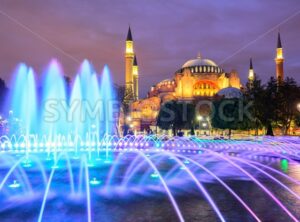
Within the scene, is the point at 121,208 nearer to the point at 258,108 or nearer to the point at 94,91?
the point at 94,91

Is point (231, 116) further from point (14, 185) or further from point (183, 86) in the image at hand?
point (183, 86)

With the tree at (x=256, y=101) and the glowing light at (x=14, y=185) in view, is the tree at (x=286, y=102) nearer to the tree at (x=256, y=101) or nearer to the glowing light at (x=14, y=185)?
the tree at (x=256, y=101)

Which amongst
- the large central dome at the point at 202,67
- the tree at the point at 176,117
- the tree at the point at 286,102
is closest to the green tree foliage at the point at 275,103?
the tree at the point at 286,102

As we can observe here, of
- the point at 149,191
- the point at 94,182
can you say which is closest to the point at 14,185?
the point at 94,182

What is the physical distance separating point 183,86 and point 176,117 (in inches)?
1357

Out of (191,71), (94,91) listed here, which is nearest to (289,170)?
(94,91)

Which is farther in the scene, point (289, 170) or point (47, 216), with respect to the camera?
point (289, 170)

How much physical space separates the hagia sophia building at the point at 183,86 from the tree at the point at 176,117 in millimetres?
20343

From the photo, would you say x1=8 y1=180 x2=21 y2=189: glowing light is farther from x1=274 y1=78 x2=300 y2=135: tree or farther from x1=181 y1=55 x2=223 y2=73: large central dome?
x1=181 y1=55 x2=223 y2=73: large central dome

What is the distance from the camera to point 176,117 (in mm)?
51875

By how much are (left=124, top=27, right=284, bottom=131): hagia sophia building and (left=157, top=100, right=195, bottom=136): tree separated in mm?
20343

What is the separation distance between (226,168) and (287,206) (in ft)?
20.5

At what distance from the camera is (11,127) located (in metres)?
40.1

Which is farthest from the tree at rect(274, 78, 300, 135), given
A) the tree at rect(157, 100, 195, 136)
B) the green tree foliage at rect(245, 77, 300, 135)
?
the tree at rect(157, 100, 195, 136)
